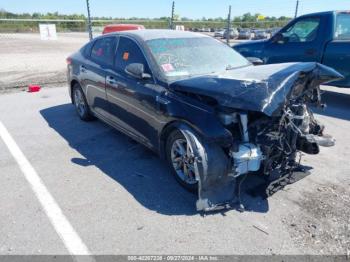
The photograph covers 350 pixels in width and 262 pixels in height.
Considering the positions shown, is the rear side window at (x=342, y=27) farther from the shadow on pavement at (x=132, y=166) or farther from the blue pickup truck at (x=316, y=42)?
the shadow on pavement at (x=132, y=166)

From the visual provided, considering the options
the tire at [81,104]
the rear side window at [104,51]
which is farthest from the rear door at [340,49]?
the tire at [81,104]

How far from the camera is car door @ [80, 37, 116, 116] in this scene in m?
4.94

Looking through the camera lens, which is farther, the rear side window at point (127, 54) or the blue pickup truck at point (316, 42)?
the blue pickup truck at point (316, 42)

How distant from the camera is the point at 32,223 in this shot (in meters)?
3.12

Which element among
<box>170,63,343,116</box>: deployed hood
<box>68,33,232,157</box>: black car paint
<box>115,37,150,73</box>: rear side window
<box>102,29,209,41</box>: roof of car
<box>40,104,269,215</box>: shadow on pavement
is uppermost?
<box>102,29,209,41</box>: roof of car

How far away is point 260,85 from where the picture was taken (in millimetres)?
3137

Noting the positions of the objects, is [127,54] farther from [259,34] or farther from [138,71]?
[259,34]

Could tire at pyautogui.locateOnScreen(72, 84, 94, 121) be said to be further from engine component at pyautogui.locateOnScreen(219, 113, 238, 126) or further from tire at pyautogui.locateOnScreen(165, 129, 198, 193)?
engine component at pyautogui.locateOnScreen(219, 113, 238, 126)

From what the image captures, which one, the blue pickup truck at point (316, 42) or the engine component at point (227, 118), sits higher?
the blue pickup truck at point (316, 42)

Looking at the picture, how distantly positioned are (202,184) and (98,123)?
135 inches

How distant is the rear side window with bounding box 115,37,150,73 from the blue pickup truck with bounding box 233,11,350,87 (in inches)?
177

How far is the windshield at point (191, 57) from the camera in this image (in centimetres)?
400

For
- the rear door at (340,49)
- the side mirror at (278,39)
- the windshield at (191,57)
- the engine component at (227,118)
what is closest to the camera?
the engine component at (227,118)

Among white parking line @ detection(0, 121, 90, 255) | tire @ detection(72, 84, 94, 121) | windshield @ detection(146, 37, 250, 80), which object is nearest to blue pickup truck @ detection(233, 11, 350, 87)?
windshield @ detection(146, 37, 250, 80)
